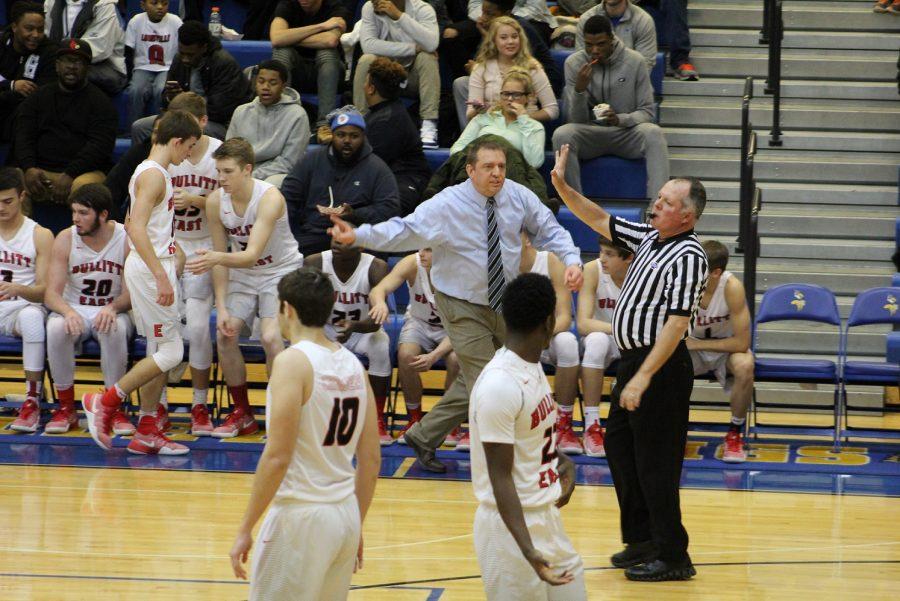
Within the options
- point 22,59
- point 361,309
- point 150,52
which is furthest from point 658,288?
point 22,59

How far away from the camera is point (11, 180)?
28.0ft

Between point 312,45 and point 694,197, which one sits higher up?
point 312,45

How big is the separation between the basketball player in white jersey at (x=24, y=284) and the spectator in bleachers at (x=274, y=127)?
1.72 meters

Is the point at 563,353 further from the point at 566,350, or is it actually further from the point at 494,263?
the point at 494,263

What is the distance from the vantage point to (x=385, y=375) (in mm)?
8234

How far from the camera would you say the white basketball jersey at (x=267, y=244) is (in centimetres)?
823

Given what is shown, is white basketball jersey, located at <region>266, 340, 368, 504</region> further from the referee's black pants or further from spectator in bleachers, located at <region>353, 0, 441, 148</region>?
spectator in bleachers, located at <region>353, 0, 441, 148</region>

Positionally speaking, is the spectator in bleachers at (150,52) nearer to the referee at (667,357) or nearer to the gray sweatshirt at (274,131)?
the gray sweatshirt at (274,131)

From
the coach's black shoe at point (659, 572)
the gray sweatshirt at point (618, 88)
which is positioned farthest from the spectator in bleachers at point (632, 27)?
the coach's black shoe at point (659, 572)

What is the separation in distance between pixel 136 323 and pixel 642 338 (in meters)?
3.68

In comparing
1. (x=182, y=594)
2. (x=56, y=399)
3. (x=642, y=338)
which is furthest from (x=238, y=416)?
(x=642, y=338)

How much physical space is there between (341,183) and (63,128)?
103 inches

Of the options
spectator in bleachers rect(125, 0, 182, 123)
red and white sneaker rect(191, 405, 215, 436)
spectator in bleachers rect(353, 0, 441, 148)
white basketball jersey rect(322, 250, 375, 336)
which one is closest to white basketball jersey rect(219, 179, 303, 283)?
white basketball jersey rect(322, 250, 375, 336)

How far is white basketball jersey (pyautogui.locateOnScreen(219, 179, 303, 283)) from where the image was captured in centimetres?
823
